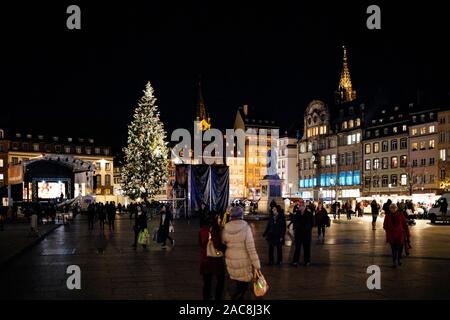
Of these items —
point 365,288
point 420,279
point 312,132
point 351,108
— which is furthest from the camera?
point 312,132

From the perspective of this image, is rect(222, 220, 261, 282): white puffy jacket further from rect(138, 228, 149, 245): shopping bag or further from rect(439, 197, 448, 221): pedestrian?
rect(439, 197, 448, 221): pedestrian

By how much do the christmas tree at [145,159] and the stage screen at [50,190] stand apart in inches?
313

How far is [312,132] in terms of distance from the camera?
345 feet

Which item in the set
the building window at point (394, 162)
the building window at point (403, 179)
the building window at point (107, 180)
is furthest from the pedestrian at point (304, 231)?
the building window at point (107, 180)

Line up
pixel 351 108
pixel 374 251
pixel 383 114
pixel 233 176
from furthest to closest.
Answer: pixel 233 176
pixel 351 108
pixel 383 114
pixel 374 251

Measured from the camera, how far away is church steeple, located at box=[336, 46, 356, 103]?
127 meters

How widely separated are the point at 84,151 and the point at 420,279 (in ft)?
347

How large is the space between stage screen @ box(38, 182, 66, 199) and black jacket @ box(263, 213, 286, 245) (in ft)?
156

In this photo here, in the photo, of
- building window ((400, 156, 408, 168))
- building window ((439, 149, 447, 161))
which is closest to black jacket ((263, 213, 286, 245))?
building window ((439, 149, 447, 161))

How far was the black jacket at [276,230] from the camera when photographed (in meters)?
15.6

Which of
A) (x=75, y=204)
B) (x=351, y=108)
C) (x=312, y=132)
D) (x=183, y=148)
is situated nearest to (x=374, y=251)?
(x=75, y=204)
